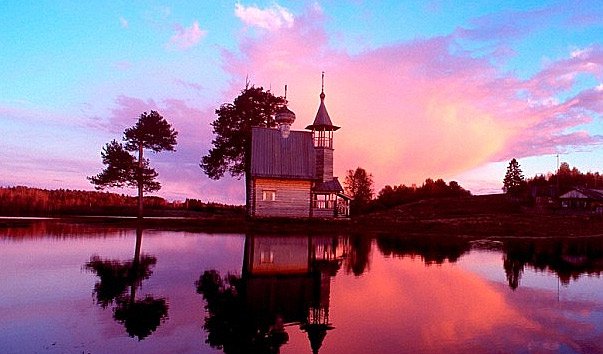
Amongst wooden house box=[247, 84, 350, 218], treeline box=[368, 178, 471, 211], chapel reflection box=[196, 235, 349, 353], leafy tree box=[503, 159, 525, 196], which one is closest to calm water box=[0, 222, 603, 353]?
chapel reflection box=[196, 235, 349, 353]

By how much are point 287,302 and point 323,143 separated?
38.0 m

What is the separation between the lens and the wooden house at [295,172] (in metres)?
46.5

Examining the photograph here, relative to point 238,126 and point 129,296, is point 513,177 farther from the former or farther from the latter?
point 129,296

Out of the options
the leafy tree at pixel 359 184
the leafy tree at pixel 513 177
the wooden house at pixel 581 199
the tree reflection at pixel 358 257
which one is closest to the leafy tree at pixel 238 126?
the tree reflection at pixel 358 257

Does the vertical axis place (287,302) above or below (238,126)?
below

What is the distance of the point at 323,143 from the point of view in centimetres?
4972

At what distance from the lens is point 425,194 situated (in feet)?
311

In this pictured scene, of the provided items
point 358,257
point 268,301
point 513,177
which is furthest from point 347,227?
point 513,177

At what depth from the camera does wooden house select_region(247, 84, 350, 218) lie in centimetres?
4653

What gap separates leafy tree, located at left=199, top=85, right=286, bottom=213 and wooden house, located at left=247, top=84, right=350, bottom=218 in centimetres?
693

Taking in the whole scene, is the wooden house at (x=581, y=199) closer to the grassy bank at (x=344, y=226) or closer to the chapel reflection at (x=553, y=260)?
the grassy bank at (x=344, y=226)

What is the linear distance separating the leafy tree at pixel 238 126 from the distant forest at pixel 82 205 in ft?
32.3

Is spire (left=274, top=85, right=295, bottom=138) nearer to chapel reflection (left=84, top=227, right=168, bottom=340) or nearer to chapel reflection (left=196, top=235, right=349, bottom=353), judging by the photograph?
chapel reflection (left=196, top=235, right=349, bottom=353)

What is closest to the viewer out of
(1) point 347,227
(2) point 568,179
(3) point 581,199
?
(1) point 347,227
